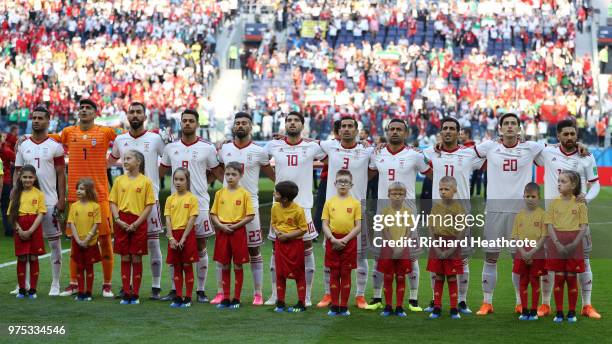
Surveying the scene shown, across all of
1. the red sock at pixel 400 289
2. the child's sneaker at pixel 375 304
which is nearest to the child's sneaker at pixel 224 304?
the child's sneaker at pixel 375 304

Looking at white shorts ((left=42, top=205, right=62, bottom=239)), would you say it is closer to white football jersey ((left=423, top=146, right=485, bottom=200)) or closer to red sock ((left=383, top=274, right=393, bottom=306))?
red sock ((left=383, top=274, right=393, bottom=306))

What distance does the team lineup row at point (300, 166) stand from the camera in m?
11.2

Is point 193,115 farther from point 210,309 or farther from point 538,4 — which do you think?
point 538,4

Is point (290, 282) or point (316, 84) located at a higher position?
point (316, 84)

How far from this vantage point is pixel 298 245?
11055mm

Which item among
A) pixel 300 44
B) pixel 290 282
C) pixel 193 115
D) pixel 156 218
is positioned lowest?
pixel 290 282

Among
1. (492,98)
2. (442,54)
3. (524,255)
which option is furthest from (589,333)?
(442,54)

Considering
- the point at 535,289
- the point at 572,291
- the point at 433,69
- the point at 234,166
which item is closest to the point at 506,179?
the point at 535,289

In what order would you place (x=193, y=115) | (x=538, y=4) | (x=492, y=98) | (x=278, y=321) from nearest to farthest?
(x=278, y=321) → (x=193, y=115) → (x=492, y=98) → (x=538, y=4)

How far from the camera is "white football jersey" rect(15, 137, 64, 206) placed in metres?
12.2

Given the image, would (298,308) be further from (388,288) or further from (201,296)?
(201,296)

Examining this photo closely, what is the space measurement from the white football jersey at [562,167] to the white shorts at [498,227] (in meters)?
0.44

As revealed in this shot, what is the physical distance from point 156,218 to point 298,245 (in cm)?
169

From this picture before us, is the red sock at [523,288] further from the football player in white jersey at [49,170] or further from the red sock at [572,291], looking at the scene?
the football player in white jersey at [49,170]
